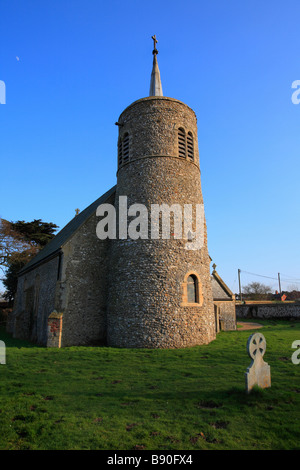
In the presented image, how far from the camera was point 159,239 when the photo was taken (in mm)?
13688

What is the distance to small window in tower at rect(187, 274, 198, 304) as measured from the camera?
1370 cm

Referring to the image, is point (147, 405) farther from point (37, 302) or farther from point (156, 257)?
point (37, 302)

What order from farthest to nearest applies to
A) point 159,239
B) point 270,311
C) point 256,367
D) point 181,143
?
point 270,311 → point 181,143 → point 159,239 → point 256,367

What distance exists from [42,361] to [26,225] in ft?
91.5

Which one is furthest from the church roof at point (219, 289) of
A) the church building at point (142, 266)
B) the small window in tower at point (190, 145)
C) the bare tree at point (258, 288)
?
the bare tree at point (258, 288)

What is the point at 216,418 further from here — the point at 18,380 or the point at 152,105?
the point at 152,105

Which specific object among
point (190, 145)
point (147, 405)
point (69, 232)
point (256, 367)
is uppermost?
point (190, 145)

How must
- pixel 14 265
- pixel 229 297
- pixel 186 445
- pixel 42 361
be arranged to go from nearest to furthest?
pixel 186 445 < pixel 42 361 < pixel 229 297 < pixel 14 265

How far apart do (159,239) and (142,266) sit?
1.48 meters

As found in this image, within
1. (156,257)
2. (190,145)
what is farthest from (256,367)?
(190,145)

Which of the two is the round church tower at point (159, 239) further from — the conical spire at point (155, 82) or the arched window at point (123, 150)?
the conical spire at point (155, 82)

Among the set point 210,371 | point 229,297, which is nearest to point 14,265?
point 229,297
